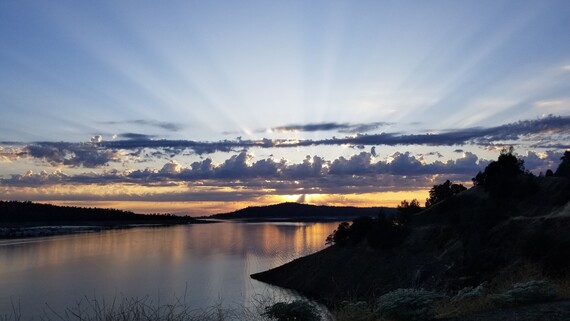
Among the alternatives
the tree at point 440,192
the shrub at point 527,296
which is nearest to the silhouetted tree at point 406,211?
the tree at point 440,192

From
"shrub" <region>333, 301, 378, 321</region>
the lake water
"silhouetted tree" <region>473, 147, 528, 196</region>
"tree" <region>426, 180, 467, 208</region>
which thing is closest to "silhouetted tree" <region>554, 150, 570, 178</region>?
"silhouetted tree" <region>473, 147, 528, 196</region>

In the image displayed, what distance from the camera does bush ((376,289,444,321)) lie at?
34.8 feet

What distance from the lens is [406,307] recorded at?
35.6 feet

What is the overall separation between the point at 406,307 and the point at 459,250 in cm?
5105

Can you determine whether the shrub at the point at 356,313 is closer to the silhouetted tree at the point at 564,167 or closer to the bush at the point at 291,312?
the bush at the point at 291,312

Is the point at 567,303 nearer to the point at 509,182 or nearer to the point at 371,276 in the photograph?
the point at 371,276

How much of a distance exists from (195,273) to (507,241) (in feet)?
147

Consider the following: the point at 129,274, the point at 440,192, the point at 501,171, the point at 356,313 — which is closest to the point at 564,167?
the point at 501,171

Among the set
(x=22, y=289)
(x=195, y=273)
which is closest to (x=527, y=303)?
(x=22, y=289)

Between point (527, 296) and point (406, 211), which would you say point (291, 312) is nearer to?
point (527, 296)

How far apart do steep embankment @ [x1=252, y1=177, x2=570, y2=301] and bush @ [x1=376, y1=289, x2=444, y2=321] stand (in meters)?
30.0

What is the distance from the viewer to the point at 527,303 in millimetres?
11797

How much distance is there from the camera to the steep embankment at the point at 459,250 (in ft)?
153

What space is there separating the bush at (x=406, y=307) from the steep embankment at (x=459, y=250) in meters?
30.0
